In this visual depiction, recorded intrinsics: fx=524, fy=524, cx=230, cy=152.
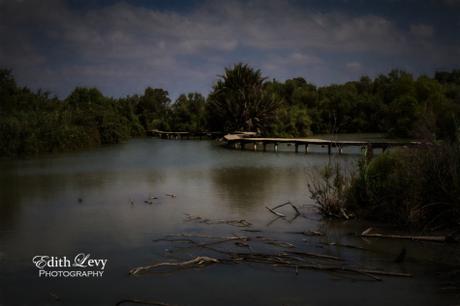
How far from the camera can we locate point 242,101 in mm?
48594

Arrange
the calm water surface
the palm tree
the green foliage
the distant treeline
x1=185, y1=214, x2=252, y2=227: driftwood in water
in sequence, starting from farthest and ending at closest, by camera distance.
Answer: the green foliage
the palm tree
the distant treeline
x1=185, y1=214, x2=252, y2=227: driftwood in water
the calm water surface

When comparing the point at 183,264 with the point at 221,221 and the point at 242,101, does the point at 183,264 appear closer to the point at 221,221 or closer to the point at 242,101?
the point at 221,221

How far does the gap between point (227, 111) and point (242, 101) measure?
2.07 metres

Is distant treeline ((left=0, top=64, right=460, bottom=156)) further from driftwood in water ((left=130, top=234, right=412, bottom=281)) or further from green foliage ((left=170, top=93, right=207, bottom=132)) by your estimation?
driftwood in water ((left=130, top=234, right=412, bottom=281))

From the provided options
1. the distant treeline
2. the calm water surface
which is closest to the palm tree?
the distant treeline

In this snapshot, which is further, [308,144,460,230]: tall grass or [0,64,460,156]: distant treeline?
[0,64,460,156]: distant treeline

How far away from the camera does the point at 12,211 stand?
12.5 meters

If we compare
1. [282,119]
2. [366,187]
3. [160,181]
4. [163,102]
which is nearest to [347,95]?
[282,119]

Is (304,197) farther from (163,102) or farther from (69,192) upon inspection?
(163,102)

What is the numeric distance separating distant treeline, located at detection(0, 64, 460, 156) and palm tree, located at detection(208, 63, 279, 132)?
91mm

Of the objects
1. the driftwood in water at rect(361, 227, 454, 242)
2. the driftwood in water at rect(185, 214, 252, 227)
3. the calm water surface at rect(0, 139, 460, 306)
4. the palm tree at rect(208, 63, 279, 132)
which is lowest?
the calm water surface at rect(0, 139, 460, 306)

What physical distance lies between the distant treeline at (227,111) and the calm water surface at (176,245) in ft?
30.5

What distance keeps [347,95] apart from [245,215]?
5177 centimetres

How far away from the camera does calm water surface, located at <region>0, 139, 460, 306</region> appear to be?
679cm
